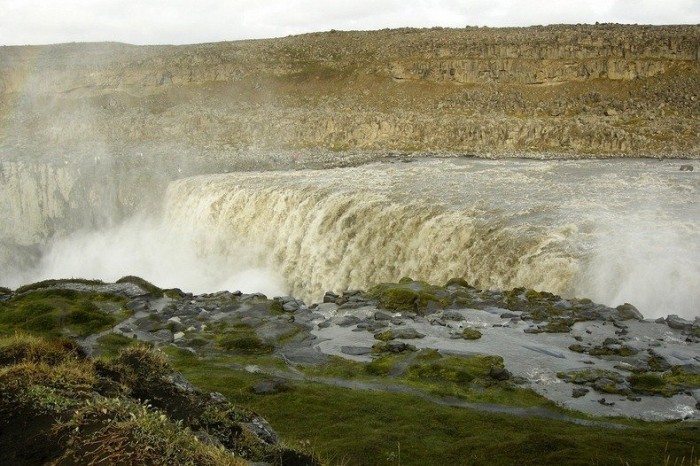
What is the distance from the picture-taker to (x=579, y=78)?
3211 inches

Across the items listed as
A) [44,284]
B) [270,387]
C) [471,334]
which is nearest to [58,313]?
[44,284]

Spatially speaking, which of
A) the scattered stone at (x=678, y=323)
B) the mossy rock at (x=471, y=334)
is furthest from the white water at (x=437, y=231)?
the mossy rock at (x=471, y=334)

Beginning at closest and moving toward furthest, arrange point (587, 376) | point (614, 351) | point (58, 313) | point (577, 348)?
point (587, 376)
point (614, 351)
point (577, 348)
point (58, 313)

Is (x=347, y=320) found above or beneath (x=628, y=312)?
beneath

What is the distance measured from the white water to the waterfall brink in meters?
0.08

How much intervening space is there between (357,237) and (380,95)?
55590mm

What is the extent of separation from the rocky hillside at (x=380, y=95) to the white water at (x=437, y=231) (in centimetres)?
1416

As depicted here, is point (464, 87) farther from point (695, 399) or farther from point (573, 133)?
point (695, 399)

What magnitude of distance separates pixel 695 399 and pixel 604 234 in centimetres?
1293

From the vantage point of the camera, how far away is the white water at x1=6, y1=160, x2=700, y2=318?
25.8 metres

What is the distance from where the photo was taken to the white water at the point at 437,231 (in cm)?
2581

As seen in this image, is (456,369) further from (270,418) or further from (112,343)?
(112,343)

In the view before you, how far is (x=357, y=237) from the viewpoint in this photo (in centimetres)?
3634

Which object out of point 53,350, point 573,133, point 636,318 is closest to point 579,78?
point 573,133
